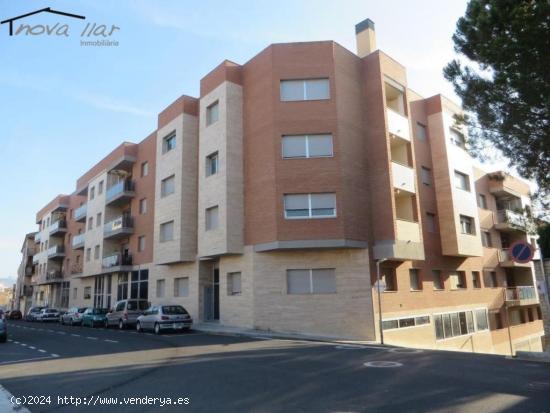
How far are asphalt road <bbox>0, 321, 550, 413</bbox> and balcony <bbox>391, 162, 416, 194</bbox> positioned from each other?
1070 cm

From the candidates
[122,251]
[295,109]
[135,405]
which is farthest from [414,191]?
[122,251]

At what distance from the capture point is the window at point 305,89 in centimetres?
2167

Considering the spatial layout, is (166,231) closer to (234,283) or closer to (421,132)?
(234,283)

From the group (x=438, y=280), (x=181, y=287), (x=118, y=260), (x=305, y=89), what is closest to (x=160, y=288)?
(x=181, y=287)

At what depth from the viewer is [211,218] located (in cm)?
2395

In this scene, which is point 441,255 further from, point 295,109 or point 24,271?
point 24,271

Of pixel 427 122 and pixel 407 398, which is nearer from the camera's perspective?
pixel 407 398

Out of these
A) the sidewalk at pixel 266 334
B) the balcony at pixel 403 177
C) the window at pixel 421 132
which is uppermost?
the window at pixel 421 132

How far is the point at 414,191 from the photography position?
22.3m

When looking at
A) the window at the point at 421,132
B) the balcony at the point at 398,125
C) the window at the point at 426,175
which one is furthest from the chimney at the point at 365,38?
the window at the point at 426,175

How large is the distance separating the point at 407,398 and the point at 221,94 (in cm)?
2054

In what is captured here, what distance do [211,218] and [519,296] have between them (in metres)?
24.2

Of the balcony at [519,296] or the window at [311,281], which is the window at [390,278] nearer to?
the window at [311,281]

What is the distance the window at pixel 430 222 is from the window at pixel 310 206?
8565 mm
